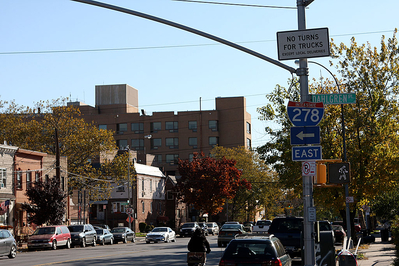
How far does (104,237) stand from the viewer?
46125 millimetres

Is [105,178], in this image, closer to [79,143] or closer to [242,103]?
[79,143]

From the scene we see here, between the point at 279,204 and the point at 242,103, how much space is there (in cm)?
2063

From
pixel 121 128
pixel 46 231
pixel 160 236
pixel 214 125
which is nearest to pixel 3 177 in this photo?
pixel 46 231

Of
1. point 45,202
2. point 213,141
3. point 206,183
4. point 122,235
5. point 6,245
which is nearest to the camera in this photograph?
point 6,245

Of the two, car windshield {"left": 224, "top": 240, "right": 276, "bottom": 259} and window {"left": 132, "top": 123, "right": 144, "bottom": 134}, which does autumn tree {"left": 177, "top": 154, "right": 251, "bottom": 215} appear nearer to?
window {"left": 132, "top": 123, "right": 144, "bottom": 134}

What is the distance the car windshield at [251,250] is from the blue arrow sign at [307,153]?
9.01 ft

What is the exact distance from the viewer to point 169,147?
102062 millimetres

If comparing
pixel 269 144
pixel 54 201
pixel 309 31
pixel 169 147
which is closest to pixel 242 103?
pixel 169 147

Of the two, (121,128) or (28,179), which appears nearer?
(28,179)

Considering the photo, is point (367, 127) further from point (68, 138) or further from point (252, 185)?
point (252, 185)

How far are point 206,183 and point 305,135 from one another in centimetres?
5854

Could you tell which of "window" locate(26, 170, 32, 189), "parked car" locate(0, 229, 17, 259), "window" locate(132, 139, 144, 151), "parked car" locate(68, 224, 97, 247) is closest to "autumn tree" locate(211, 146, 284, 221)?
"window" locate(132, 139, 144, 151)

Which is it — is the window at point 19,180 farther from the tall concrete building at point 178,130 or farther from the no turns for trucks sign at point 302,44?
the tall concrete building at point 178,130

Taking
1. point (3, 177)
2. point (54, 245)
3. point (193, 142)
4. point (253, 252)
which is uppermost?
point (193, 142)
